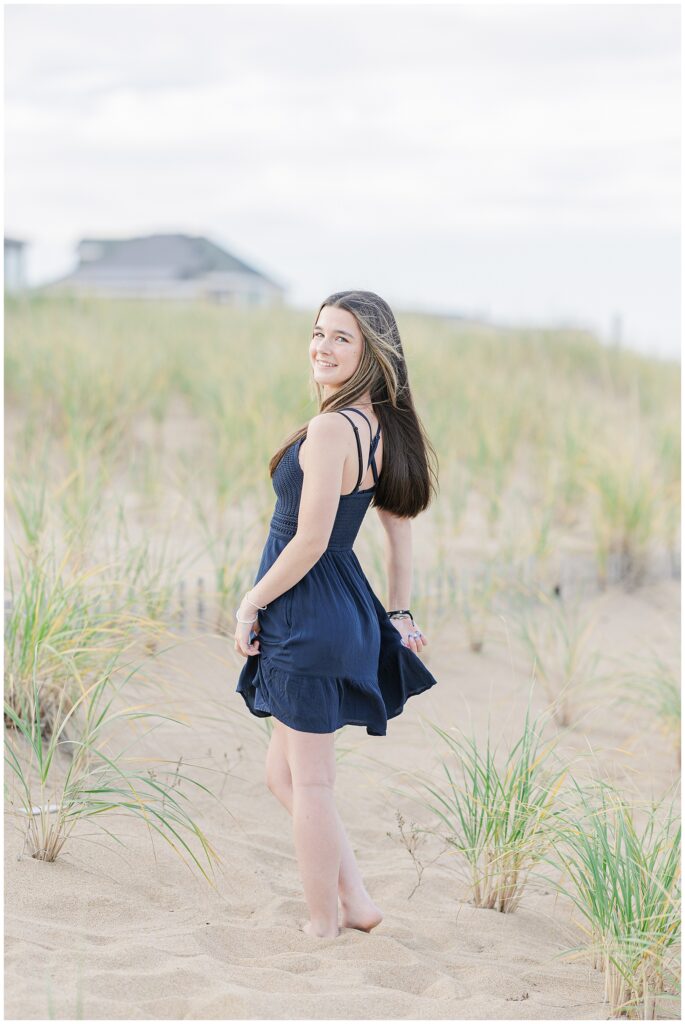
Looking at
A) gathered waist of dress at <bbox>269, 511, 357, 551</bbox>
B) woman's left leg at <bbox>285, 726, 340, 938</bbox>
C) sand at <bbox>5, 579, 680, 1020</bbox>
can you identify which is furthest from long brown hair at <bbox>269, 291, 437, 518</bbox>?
sand at <bbox>5, 579, 680, 1020</bbox>

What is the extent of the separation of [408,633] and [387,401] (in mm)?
638

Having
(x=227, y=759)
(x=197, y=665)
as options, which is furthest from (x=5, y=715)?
(x=197, y=665)

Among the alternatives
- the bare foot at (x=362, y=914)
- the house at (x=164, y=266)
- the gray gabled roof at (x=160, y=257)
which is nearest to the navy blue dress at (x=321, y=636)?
the bare foot at (x=362, y=914)

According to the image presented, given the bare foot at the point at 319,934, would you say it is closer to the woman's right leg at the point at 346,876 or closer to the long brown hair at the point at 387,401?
the woman's right leg at the point at 346,876

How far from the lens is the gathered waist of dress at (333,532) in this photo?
9.11ft

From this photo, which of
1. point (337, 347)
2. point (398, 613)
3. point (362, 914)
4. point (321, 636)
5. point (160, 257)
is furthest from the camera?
point (160, 257)

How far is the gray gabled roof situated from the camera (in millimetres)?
40219

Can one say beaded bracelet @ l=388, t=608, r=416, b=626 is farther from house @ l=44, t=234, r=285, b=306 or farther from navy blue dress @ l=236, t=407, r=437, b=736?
house @ l=44, t=234, r=285, b=306

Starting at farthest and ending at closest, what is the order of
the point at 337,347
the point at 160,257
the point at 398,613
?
1. the point at 160,257
2. the point at 398,613
3. the point at 337,347

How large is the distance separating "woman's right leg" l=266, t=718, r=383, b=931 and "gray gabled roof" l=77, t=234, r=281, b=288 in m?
38.2

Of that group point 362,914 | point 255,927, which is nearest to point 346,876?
point 362,914

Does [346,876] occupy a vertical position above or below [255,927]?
above

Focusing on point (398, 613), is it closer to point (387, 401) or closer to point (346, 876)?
point (387, 401)

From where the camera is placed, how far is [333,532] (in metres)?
2.79
